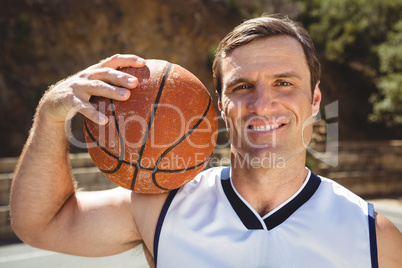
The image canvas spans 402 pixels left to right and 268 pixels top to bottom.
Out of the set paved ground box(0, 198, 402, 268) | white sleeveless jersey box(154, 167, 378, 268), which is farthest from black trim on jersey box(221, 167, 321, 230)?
paved ground box(0, 198, 402, 268)

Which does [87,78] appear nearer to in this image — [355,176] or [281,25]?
[281,25]

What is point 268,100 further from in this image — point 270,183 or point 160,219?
point 160,219

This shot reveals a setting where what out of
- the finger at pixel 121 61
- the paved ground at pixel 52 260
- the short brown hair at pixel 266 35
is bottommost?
the paved ground at pixel 52 260

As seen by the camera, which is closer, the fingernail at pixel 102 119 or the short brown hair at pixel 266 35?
the fingernail at pixel 102 119

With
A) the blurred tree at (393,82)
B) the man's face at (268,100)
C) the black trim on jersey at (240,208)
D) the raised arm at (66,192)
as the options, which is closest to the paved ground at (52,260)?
the raised arm at (66,192)

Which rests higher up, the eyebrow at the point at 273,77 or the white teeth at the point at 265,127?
the eyebrow at the point at 273,77

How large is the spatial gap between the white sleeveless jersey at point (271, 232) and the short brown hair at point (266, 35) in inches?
26.7

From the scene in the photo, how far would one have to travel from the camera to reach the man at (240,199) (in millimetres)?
1776

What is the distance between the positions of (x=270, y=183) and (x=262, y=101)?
47 cm

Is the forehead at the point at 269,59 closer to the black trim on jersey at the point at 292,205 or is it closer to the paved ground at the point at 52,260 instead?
the black trim on jersey at the point at 292,205

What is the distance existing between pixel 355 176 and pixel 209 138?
11.4m

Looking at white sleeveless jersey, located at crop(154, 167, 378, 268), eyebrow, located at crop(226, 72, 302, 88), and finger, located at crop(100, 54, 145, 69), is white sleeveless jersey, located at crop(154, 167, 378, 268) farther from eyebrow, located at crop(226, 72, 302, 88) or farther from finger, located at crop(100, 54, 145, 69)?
finger, located at crop(100, 54, 145, 69)

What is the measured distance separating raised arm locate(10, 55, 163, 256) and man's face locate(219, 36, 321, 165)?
544 mm

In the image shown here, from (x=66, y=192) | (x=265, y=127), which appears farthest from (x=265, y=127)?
(x=66, y=192)
